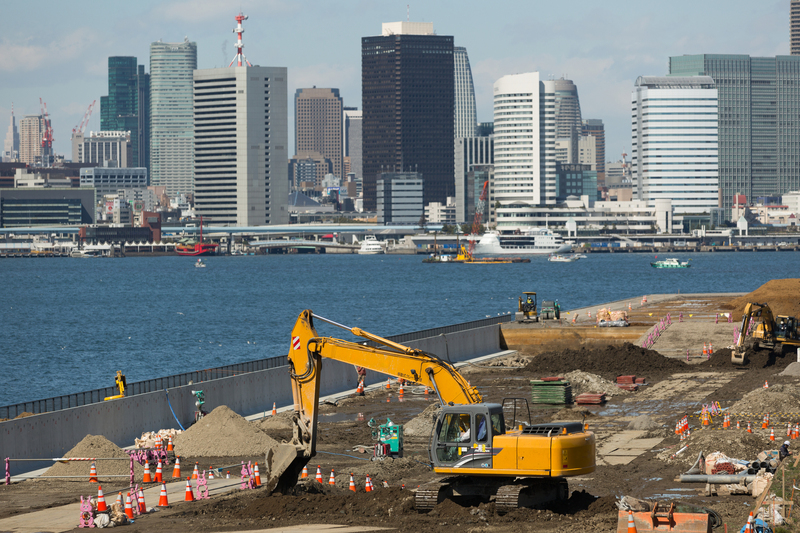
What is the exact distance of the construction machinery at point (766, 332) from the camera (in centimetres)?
4906

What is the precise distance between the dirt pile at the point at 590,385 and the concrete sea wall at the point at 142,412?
27.6 ft

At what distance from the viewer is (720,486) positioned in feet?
76.0

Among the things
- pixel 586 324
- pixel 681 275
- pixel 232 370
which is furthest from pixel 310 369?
pixel 681 275

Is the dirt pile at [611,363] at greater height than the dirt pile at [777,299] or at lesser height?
lesser

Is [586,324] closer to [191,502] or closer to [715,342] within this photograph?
[715,342]

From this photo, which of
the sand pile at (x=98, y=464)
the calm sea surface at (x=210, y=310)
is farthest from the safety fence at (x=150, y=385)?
the calm sea surface at (x=210, y=310)

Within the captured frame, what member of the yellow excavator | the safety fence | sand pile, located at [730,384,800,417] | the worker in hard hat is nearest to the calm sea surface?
the safety fence

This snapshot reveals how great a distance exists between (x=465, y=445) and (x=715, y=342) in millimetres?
40295

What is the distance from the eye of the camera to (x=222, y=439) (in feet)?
98.7

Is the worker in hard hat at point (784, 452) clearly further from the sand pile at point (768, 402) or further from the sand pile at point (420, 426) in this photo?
the sand pile at point (420, 426)

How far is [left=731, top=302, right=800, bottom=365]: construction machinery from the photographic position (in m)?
49.1

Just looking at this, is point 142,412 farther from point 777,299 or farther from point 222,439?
point 777,299

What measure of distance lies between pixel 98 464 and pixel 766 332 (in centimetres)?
3418

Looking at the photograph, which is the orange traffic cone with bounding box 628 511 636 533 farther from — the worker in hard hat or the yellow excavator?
the worker in hard hat
